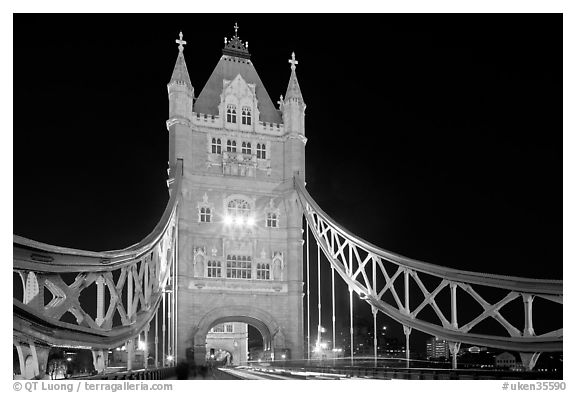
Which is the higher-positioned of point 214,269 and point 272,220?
point 272,220

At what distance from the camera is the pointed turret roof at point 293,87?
50344mm

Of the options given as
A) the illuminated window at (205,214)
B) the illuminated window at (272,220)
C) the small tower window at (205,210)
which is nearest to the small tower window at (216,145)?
the small tower window at (205,210)

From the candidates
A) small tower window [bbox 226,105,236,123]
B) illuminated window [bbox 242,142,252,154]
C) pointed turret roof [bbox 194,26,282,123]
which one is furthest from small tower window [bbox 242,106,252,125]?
illuminated window [bbox 242,142,252,154]

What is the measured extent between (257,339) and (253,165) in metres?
60.6

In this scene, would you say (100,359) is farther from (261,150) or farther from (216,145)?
(261,150)

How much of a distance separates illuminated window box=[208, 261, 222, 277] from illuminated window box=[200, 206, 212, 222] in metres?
2.58

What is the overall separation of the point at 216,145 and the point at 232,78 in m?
5.23

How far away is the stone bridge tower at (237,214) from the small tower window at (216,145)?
7 centimetres

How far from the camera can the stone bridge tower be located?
46.6 m

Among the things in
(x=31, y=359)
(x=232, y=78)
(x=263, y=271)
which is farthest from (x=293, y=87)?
(x=31, y=359)

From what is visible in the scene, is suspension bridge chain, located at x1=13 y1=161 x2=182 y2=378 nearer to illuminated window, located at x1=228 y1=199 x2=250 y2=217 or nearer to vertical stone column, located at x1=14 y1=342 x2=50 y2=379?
vertical stone column, located at x1=14 y1=342 x2=50 y2=379

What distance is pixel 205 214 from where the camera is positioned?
47.6 m
